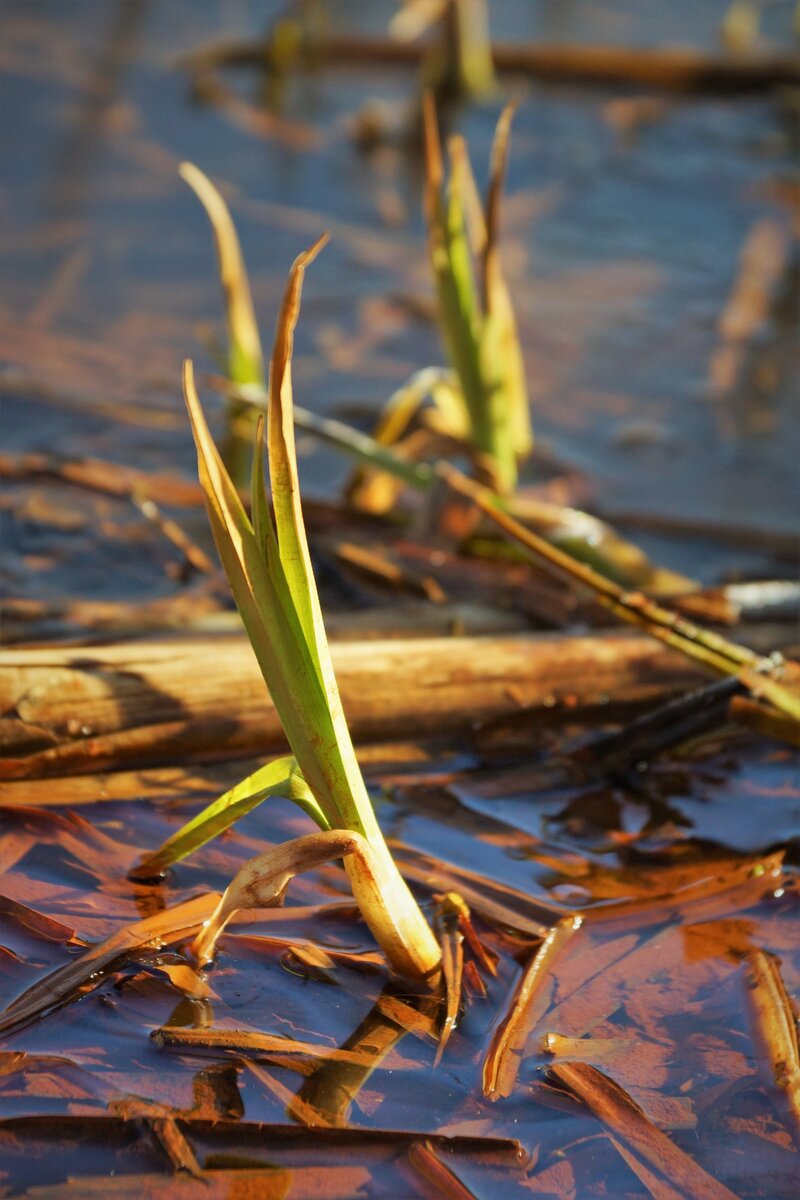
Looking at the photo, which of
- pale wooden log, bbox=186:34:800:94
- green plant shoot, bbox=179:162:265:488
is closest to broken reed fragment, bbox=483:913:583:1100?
green plant shoot, bbox=179:162:265:488

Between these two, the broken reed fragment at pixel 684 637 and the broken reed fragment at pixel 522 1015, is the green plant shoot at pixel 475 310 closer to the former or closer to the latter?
the broken reed fragment at pixel 684 637

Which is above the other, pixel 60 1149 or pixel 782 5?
pixel 782 5

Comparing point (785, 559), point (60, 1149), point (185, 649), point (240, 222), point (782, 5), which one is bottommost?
point (785, 559)

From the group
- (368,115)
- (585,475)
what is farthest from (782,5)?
(585,475)

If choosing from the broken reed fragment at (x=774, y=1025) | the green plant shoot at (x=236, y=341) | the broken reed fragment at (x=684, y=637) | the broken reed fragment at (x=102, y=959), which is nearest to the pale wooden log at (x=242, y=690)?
the broken reed fragment at (x=684, y=637)

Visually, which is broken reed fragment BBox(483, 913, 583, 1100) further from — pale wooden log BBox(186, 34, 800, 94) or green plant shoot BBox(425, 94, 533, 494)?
pale wooden log BBox(186, 34, 800, 94)

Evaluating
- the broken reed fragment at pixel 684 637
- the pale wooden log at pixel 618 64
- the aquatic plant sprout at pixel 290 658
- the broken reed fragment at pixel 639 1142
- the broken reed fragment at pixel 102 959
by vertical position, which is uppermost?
the pale wooden log at pixel 618 64

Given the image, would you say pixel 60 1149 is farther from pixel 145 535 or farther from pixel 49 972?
pixel 145 535
